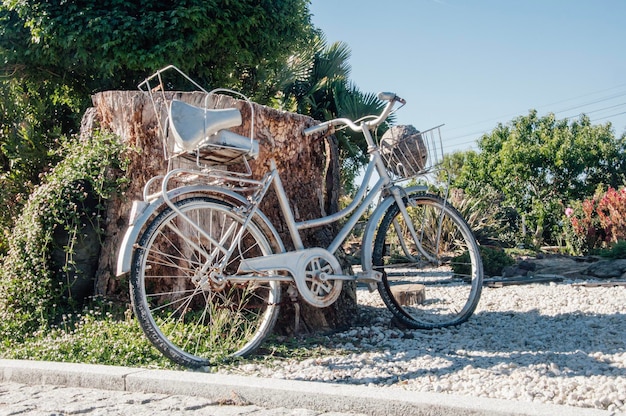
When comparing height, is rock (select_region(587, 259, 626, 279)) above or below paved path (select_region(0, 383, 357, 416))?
above

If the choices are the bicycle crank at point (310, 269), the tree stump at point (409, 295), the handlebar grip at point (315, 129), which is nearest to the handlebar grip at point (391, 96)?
the handlebar grip at point (315, 129)

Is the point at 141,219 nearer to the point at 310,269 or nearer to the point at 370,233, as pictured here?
the point at 310,269

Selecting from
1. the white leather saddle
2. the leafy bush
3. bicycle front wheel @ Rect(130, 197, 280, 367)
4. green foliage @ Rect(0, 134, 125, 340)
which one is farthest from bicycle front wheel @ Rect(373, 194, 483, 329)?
the leafy bush

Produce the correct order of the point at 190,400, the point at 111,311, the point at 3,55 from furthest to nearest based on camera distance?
the point at 3,55 → the point at 111,311 → the point at 190,400

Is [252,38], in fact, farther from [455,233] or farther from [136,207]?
[136,207]

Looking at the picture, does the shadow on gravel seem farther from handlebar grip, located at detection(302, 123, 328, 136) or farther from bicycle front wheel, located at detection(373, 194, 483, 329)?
handlebar grip, located at detection(302, 123, 328, 136)

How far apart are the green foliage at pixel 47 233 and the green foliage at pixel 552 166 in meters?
21.7

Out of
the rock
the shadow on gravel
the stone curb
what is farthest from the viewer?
the rock

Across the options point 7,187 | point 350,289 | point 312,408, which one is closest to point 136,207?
point 312,408

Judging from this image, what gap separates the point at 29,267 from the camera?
444cm

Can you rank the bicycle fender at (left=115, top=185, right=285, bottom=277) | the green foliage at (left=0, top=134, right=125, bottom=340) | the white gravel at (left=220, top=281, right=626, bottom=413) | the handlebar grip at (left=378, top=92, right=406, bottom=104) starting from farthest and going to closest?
the green foliage at (left=0, top=134, right=125, bottom=340) < the handlebar grip at (left=378, top=92, right=406, bottom=104) < the bicycle fender at (left=115, top=185, right=285, bottom=277) < the white gravel at (left=220, top=281, right=626, bottom=413)

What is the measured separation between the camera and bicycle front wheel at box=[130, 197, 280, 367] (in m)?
3.39

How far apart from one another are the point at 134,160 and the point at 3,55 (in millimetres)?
→ 8987

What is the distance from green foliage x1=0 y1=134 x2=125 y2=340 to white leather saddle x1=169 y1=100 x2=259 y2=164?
1.07 metres
